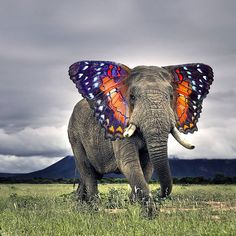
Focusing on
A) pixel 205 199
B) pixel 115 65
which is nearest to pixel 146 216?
pixel 115 65

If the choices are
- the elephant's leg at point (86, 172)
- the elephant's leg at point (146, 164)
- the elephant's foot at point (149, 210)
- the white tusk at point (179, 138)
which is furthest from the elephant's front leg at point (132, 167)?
the elephant's leg at point (86, 172)

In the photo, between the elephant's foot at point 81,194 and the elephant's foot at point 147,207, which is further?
the elephant's foot at point 81,194

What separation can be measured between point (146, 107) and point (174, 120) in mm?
686

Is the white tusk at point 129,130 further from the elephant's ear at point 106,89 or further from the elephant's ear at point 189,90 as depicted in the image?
the elephant's ear at point 189,90

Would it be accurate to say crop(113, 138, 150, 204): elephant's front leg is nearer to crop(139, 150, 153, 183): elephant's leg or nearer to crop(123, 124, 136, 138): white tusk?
crop(123, 124, 136, 138): white tusk

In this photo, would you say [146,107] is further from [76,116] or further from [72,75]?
[76,116]

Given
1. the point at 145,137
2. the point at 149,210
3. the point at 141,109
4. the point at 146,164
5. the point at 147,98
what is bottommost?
the point at 149,210

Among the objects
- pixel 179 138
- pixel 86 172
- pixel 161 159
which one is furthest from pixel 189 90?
pixel 86 172

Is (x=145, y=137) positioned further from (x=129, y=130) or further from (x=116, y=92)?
(x=116, y=92)

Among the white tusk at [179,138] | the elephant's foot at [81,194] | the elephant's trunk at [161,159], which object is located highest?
the white tusk at [179,138]

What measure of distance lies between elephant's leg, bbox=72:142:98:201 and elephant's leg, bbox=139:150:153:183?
9.58 ft

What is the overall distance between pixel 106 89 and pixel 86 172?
398 cm

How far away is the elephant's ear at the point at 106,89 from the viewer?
12273 millimetres

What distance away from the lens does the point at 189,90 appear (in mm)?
13062
